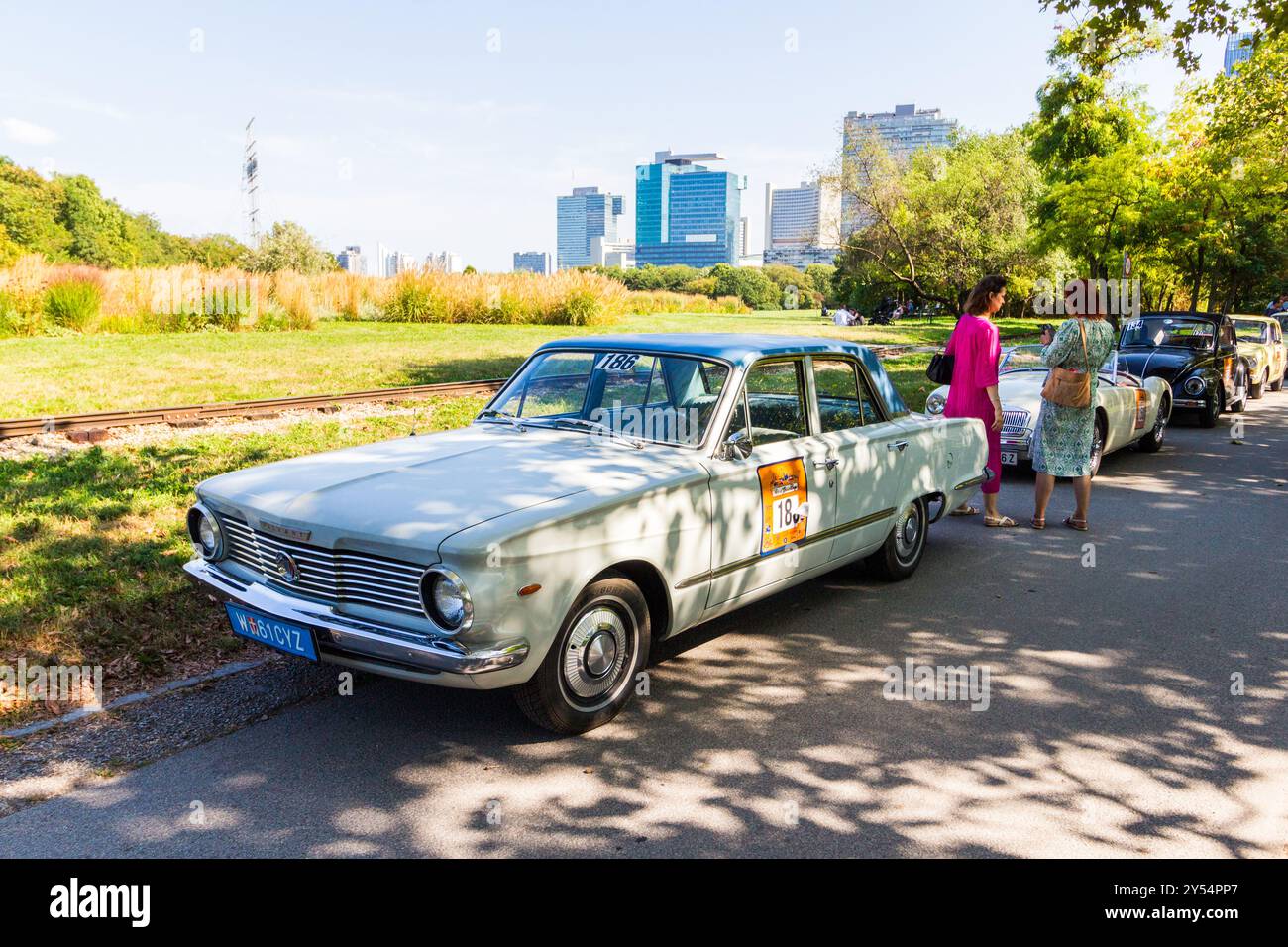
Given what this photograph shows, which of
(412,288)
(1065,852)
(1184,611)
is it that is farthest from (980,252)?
(1065,852)

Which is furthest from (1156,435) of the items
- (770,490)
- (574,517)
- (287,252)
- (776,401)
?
(287,252)

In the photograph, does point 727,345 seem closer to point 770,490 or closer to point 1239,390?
point 770,490

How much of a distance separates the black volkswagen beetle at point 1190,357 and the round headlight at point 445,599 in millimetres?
13416

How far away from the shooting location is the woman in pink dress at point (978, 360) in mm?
7867

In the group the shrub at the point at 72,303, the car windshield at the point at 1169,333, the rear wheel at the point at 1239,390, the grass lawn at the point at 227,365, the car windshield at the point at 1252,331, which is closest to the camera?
the grass lawn at the point at 227,365

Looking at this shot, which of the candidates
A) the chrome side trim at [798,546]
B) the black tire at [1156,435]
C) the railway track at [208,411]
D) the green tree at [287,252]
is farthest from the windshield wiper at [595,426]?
the green tree at [287,252]

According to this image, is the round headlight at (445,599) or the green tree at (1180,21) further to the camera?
the green tree at (1180,21)

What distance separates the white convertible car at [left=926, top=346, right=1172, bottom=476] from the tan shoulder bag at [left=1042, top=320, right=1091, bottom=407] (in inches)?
46.1

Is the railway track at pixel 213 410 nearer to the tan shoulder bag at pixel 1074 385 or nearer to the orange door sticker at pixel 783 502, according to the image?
the orange door sticker at pixel 783 502

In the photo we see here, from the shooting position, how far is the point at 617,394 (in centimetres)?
535

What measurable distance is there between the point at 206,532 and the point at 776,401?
116 inches

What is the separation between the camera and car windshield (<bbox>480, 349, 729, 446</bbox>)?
5.10 meters

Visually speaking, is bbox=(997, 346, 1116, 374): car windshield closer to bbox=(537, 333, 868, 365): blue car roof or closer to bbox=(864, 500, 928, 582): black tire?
bbox=(864, 500, 928, 582): black tire

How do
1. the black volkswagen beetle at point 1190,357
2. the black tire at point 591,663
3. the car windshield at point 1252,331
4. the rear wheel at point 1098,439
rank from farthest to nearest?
the car windshield at point 1252,331 < the black volkswagen beetle at point 1190,357 < the rear wheel at point 1098,439 < the black tire at point 591,663
